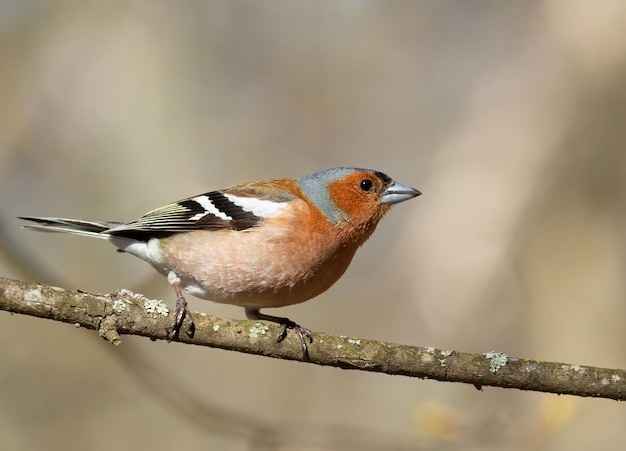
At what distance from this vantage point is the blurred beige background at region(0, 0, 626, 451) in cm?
721

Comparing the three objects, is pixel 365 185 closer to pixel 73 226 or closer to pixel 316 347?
pixel 316 347

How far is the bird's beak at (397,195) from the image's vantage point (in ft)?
19.2

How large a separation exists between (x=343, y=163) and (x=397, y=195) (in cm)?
448

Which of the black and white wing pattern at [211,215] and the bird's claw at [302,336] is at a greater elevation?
the black and white wing pattern at [211,215]

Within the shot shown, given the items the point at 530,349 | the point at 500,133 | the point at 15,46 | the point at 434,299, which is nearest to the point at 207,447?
the point at 434,299

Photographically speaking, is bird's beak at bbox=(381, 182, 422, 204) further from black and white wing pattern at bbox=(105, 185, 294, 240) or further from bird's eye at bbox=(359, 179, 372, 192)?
black and white wing pattern at bbox=(105, 185, 294, 240)

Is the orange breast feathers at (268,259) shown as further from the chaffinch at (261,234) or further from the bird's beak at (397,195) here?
the bird's beak at (397,195)

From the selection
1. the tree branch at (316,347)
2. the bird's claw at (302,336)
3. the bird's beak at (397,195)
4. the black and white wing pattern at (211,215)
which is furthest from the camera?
the bird's beak at (397,195)

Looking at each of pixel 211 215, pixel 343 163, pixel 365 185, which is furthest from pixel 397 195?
pixel 343 163

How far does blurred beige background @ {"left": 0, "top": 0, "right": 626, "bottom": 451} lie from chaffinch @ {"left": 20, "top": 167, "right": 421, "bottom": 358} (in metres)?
0.51

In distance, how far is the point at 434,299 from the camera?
774 centimetres

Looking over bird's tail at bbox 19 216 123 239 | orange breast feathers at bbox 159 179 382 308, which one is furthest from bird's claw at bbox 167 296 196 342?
bird's tail at bbox 19 216 123 239

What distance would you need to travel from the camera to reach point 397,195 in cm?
589

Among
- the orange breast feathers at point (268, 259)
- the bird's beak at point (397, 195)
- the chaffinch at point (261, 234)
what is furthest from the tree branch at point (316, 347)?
the bird's beak at point (397, 195)
